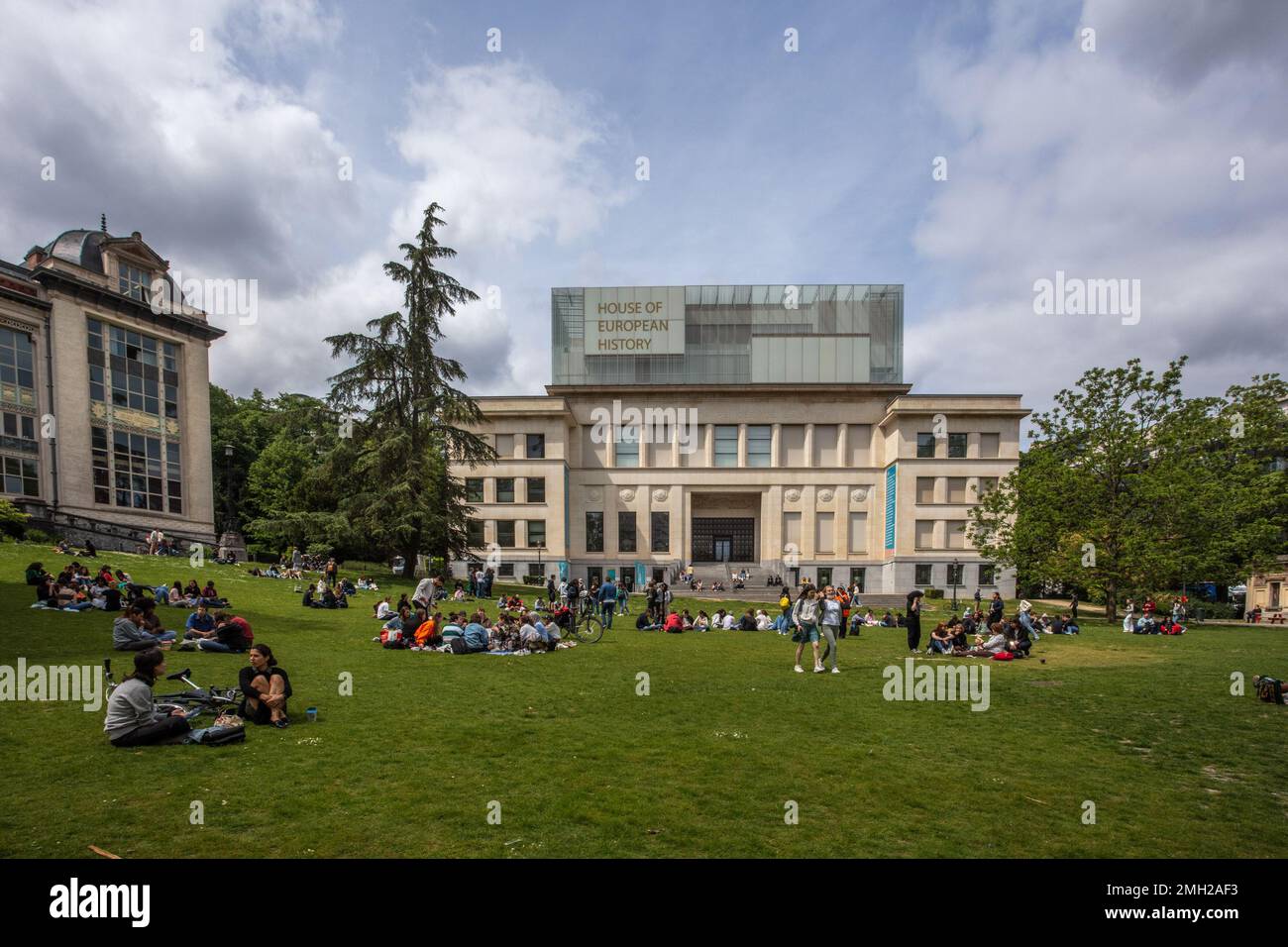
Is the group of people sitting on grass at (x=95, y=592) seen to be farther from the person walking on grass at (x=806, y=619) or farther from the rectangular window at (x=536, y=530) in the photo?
the rectangular window at (x=536, y=530)

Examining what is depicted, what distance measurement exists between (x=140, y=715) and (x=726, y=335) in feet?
178

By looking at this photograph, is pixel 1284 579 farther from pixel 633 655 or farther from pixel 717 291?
pixel 633 655

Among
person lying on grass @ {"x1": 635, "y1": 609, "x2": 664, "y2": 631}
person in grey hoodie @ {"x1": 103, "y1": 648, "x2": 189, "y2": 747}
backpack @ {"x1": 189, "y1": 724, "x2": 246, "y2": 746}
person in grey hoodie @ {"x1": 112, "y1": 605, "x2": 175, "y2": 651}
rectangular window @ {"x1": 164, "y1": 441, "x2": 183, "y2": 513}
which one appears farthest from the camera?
rectangular window @ {"x1": 164, "y1": 441, "x2": 183, "y2": 513}

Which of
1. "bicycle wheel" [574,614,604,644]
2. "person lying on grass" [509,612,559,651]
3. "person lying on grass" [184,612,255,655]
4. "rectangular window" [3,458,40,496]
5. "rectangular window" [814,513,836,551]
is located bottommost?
"rectangular window" [814,513,836,551]

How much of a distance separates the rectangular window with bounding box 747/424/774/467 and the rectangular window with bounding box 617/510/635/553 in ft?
37.3

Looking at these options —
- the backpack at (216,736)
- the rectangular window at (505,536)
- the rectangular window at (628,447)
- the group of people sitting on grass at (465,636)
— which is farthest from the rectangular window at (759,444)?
the backpack at (216,736)

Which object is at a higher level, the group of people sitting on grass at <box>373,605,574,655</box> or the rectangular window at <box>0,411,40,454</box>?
the rectangular window at <box>0,411,40,454</box>

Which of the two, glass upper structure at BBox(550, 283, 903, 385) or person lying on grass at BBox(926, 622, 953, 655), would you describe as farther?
glass upper structure at BBox(550, 283, 903, 385)

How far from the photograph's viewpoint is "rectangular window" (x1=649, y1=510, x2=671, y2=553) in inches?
2117

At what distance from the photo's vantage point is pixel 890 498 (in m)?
52.1

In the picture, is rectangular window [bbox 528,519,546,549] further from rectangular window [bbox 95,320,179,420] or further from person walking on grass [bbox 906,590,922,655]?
person walking on grass [bbox 906,590,922,655]

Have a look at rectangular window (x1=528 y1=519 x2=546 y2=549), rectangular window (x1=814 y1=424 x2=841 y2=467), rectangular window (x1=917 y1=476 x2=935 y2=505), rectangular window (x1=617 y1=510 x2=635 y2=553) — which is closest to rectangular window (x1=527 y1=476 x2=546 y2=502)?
rectangular window (x1=528 y1=519 x2=546 y2=549)

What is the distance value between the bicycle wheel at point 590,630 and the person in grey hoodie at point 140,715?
39.8 ft

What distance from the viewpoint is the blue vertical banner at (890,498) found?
50875mm
